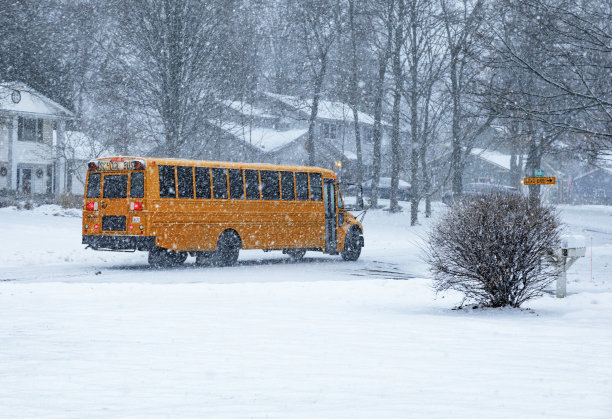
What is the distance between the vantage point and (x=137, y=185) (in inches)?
786

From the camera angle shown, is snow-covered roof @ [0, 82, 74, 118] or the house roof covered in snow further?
the house roof covered in snow

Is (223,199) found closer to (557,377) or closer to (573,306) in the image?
(573,306)

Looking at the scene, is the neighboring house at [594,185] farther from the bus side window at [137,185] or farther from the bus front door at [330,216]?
the bus side window at [137,185]

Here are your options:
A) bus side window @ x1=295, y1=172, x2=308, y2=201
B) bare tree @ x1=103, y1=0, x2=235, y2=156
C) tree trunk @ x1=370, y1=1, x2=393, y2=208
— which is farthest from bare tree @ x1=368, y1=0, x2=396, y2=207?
Result: bus side window @ x1=295, y1=172, x2=308, y2=201

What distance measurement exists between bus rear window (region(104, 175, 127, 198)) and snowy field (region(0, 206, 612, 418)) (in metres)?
3.32

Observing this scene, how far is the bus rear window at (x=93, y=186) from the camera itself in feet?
67.8

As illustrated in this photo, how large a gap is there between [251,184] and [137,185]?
330cm

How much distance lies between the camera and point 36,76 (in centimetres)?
5847

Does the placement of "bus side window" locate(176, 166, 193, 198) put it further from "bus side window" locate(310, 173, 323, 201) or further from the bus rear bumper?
"bus side window" locate(310, 173, 323, 201)

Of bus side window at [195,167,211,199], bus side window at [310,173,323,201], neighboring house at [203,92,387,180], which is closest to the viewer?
bus side window at [195,167,211,199]

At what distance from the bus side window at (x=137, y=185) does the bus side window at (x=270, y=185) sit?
141 inches

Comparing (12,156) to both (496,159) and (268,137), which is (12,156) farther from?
(496,159)

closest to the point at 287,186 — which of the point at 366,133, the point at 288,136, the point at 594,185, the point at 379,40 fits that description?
the point at 379,40

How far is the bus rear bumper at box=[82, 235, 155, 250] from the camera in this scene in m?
19.7
